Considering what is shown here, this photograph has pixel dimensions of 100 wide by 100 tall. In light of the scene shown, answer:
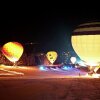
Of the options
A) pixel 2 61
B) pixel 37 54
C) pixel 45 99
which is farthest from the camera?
pixel 37 54

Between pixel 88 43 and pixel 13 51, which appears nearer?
pixel 88 43

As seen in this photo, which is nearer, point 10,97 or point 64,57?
point 10,97

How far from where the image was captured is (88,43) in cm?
3219

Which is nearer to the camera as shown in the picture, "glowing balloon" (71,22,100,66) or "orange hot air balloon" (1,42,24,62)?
"glowing balloon" (71,22,100,66)

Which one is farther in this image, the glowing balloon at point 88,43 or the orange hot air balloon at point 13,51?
the orange hot air balloon at point 13,51

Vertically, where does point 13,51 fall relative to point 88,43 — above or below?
above

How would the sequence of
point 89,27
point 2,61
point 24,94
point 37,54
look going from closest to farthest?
1. point 24,94
2. point 89,27
3. point 2,61
4. point 37,54

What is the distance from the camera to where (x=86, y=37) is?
3195 centimetres

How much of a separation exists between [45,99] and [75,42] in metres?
18.7

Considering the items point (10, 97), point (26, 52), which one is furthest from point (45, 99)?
point (26, 52)

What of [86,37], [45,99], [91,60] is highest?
A: [86,37]

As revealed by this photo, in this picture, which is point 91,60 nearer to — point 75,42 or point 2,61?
point 75,42

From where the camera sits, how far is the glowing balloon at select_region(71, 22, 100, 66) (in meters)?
31.3

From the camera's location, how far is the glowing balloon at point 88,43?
103ft
